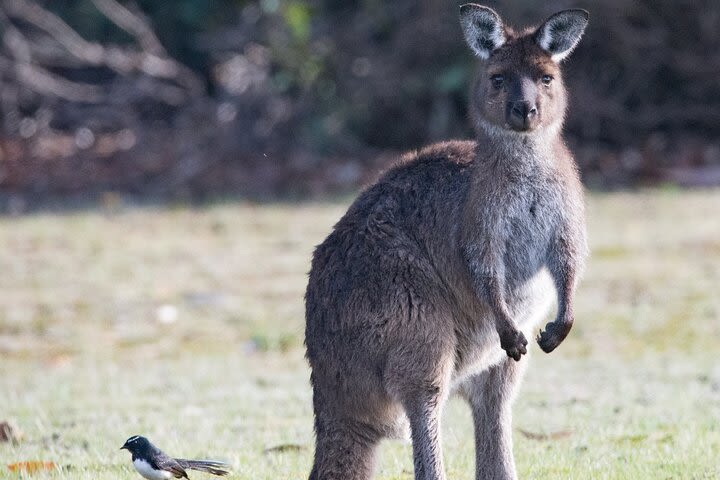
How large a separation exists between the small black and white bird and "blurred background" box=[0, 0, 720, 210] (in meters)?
9.11

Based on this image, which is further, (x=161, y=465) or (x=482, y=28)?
(x=482, y=28)

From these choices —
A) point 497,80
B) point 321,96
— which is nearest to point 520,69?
point 497,80

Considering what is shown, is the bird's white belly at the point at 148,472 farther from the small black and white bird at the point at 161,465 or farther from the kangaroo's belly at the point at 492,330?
the kangaroo's belly at the point at 492,330

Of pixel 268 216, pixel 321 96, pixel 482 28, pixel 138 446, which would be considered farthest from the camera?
pixel 321 96

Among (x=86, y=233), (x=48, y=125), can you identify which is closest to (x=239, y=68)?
(x=48, y=125)

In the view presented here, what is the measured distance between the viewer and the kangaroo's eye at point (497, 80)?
484cm

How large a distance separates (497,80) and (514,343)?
1.05 meters

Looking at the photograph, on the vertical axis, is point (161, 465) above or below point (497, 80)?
below

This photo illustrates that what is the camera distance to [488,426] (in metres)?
4.86

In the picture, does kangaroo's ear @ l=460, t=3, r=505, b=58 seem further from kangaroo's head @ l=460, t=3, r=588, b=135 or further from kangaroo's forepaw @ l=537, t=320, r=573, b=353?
kangaroo's forepaw @ l=537, t=320, r=573, b=353

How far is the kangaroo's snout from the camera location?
4730 mm

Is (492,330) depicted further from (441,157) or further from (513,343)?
(441,157)

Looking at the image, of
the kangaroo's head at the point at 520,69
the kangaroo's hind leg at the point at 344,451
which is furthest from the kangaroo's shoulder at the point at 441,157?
the kangaroo's hind leg at the point at 344,451

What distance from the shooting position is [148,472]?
4742 mm
